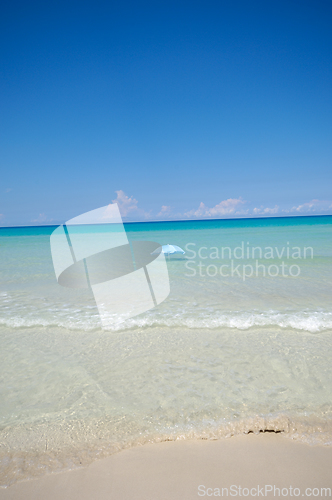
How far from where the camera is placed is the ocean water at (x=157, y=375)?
7.47 feet

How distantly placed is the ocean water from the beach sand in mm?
96

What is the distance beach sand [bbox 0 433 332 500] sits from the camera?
180 centimetres

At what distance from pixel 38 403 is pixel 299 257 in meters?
11.8

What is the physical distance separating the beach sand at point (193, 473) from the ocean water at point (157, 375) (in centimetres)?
10

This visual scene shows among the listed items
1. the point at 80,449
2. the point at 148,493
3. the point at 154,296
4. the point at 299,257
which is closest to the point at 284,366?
the point at 148,493

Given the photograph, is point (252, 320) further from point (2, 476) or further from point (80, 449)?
point (2, 476)
